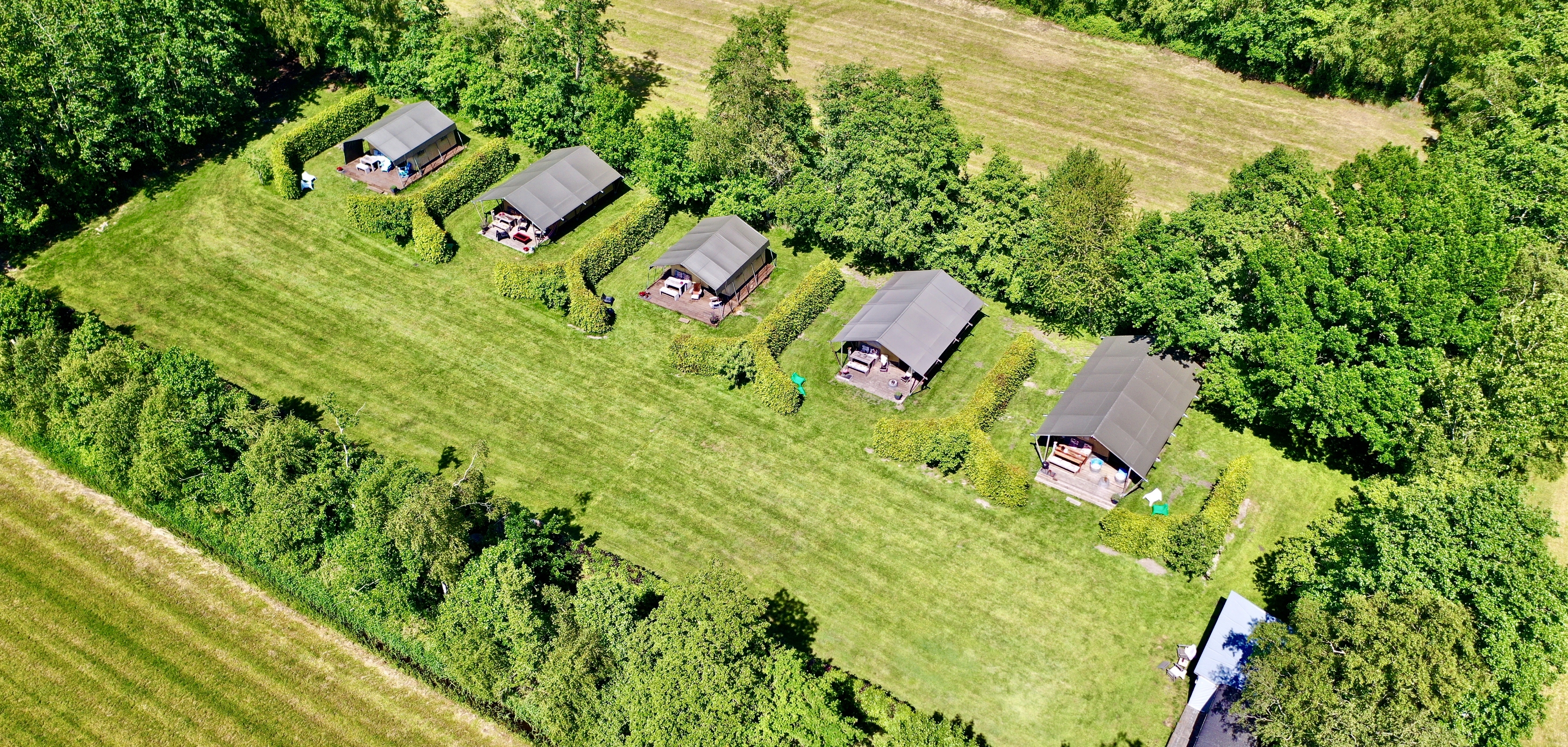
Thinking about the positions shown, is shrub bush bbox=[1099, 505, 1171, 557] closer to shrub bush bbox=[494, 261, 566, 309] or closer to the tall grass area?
the tall grass area

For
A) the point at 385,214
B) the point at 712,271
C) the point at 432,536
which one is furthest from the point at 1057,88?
the point at 432,536

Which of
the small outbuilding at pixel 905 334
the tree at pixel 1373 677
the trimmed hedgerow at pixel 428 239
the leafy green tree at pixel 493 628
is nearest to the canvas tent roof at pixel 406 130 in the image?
the trimmed hedgerow at pixel 428 239

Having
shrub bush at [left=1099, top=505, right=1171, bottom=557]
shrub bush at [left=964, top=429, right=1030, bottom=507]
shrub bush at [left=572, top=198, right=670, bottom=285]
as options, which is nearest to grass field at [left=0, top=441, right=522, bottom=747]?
shrub bush at [left=964, top=429, right=1030, bottom=507]

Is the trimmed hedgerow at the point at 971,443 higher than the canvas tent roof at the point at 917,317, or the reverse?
the canvas tent roof at the point at 917,317

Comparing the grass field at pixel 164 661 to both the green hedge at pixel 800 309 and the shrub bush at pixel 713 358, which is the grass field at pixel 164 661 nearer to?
the shrub bush at pixel 713 358

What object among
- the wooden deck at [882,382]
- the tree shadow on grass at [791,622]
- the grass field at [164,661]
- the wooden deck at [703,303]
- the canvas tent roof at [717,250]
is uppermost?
the canvas tent roof at [717,250]

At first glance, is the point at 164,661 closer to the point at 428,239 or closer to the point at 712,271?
the point at 428,239
